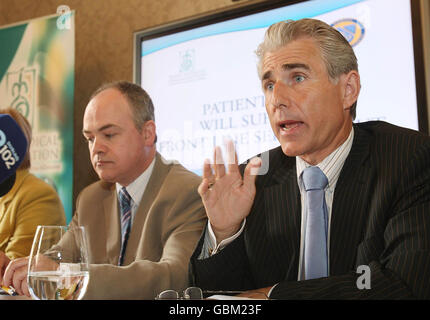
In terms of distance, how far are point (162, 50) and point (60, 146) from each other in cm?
101

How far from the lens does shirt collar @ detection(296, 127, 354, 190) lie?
57.5 inches

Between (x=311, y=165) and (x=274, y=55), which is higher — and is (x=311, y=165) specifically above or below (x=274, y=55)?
Result: below

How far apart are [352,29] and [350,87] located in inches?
31.2

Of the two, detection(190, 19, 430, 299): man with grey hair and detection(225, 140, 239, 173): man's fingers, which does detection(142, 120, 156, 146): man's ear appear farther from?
detection(225, 140, 239, 173): man's fingers

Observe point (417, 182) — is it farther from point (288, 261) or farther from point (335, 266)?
point (288, 261)

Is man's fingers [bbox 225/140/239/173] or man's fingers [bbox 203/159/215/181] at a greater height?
man's fingers [bbox 225/140/239/173]

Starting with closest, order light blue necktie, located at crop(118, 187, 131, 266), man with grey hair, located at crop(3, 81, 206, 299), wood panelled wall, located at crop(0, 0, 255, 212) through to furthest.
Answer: man with grey hair, located at crop(3, 81, 206, 299)
light blue necktie, located at crop(118, 187, 131, 266)
wood panelled wall, located at crop(0, 0, 255, 212)

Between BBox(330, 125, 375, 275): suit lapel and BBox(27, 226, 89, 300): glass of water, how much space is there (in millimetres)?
758

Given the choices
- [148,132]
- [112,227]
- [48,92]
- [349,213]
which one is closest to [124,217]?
[112,227]

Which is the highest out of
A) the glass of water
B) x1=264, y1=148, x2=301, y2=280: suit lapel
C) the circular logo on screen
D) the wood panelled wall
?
the wood panelled wall

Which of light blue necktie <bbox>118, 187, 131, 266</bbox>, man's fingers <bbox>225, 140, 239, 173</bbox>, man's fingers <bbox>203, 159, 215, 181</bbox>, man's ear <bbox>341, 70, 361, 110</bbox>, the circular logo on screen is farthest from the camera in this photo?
the circular logo on screen

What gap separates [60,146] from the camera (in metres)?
3.32

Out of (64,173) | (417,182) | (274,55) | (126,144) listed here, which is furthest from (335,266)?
(64,173)

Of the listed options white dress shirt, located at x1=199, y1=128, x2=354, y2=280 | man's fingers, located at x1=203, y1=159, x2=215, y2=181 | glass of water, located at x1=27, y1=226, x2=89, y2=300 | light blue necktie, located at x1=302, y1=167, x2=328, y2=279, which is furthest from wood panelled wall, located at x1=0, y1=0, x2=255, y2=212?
glass of water, located at x1=27, y1=226, x2=89, y2=300
